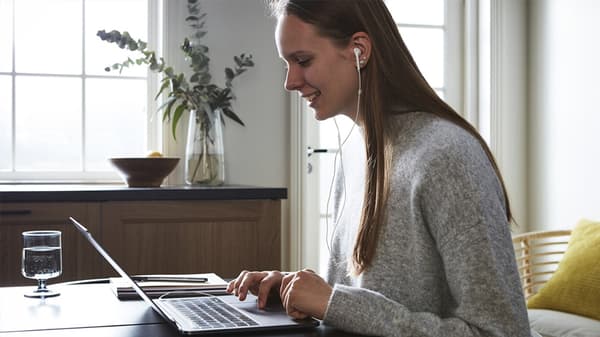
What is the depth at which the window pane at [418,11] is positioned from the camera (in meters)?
3.82

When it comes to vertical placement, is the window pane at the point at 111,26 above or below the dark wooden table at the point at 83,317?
above

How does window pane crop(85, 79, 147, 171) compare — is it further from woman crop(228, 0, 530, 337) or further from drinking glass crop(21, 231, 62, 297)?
woman crop(228, 0, 530, 337)

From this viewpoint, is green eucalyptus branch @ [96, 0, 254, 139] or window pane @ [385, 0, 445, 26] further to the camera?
window pane @ [385, 0, 445, 26]

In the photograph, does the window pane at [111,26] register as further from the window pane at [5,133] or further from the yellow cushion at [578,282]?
the yellow cushion at [578,282]

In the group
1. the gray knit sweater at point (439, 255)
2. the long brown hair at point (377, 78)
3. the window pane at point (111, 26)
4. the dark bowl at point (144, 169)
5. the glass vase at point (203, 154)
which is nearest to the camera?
the gray knit sweater at point (439, 255)

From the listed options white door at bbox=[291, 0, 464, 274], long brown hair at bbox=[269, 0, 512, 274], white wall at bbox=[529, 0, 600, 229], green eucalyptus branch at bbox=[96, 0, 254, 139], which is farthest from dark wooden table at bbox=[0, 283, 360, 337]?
white wall at bbox=[529, 0, 600, 229]

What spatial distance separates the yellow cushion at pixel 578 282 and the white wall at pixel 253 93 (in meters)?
1.27

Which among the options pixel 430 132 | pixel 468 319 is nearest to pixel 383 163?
pixel 430 132

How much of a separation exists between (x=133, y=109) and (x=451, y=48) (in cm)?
167

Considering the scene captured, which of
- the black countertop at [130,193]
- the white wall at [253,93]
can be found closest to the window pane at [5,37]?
the black countertop at [130,193]

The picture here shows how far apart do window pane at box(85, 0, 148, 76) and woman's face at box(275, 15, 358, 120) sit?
6.99 feet

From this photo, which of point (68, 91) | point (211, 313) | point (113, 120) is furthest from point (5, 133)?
point (211, 313)

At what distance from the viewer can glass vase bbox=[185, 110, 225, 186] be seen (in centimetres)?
315

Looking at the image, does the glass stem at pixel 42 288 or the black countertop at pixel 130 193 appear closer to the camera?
the glass stem at pixel 42 288
